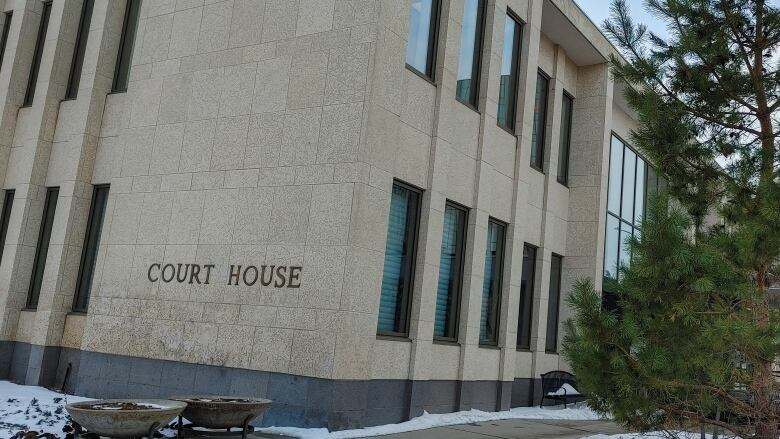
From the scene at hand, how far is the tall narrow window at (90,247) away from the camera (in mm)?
15305

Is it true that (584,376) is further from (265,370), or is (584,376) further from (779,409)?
(265,370)

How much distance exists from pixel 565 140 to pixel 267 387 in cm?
1241

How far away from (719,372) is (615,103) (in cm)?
1679

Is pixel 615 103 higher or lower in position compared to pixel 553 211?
higher

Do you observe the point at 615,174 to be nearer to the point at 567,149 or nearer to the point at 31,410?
the point at 567,149

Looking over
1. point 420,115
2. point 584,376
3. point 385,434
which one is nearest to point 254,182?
point 420,115

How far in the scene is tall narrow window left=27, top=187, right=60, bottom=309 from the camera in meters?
16.0

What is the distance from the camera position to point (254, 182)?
1232cm

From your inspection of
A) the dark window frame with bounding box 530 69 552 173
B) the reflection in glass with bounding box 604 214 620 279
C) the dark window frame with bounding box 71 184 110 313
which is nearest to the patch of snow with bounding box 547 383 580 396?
the reflection in glass with bounding box 604 214 620 279

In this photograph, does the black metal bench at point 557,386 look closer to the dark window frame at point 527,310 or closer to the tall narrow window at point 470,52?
the dark window frame at point 527,310

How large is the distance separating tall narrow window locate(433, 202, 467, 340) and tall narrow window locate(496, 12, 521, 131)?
3.25m

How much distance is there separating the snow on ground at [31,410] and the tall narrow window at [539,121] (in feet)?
39.8

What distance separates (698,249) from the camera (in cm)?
743

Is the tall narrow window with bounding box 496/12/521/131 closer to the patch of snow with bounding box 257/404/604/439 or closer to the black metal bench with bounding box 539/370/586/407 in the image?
the black metal bench with bounding box 539/370/586/407
